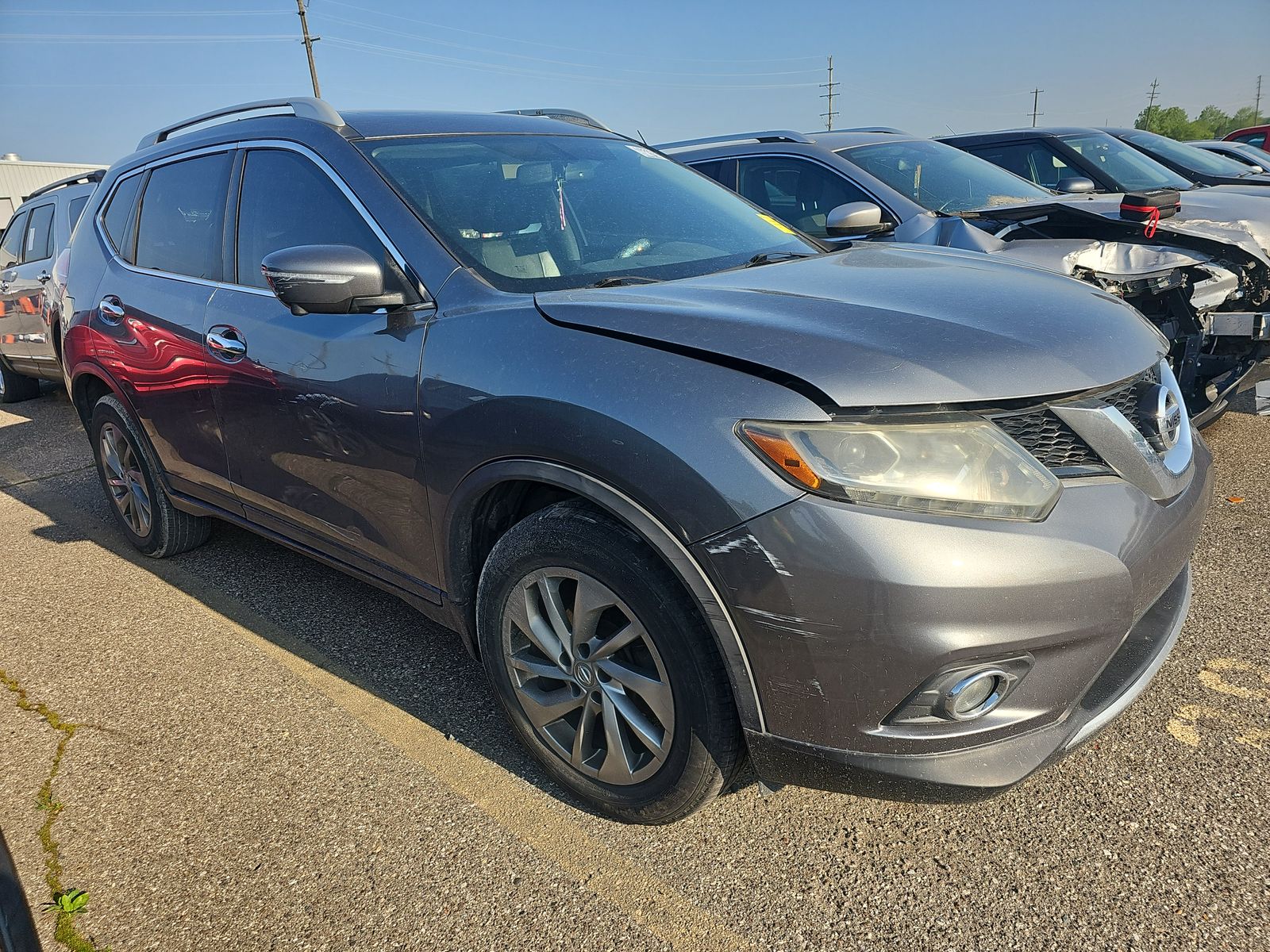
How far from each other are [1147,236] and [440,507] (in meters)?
3.90

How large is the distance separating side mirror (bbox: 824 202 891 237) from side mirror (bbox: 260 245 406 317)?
2044mm

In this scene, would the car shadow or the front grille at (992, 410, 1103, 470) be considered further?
the car shadow

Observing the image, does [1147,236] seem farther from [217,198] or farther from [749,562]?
[217,198]

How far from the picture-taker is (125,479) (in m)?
4.18

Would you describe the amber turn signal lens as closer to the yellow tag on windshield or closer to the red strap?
the yellow tag on windshield

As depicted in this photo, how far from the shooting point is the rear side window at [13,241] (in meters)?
8.42

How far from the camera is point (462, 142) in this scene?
9.66 feet

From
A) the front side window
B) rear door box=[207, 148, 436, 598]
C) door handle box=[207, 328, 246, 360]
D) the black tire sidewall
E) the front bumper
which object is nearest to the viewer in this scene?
the front bumper

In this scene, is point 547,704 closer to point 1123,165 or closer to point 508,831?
point 508,831

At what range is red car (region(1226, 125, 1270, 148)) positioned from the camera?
1867cm

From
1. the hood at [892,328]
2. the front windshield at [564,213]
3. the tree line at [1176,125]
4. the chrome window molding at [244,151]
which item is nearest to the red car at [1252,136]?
the front windshield at [564,213]

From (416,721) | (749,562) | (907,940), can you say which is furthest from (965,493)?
(416,721)

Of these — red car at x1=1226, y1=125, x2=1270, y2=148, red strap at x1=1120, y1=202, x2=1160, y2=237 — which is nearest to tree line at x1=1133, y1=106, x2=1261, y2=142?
red car at x1=1226, y1=125, x2=1270, y2=148

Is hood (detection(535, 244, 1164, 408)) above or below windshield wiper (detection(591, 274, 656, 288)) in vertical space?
below
